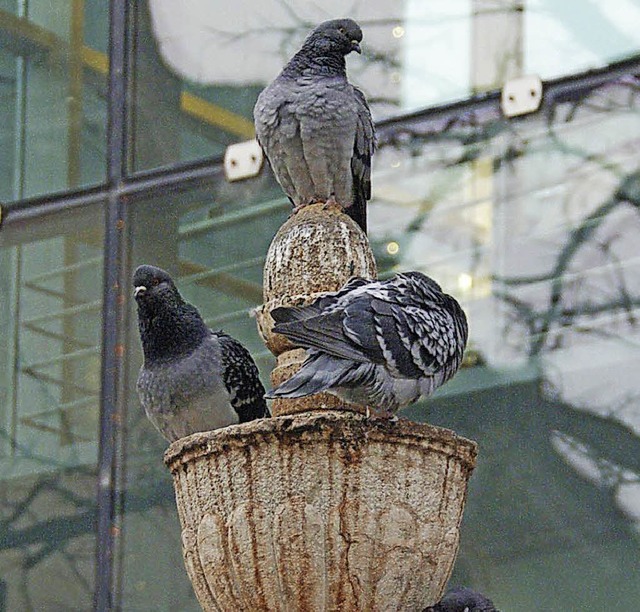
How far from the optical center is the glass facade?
8102 mm

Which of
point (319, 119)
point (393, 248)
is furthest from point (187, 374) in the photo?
point (393, 248)

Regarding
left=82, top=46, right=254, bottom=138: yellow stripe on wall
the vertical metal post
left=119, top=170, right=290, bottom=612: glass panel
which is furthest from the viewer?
left=82, top=46, right=254, bottom=138: yellow stripe on wall

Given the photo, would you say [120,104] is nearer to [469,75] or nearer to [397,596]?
[469,75]

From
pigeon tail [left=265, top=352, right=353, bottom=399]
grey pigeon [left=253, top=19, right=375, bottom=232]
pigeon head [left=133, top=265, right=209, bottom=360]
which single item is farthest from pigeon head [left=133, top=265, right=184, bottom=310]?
pigeon tail [left=265, top=352, right=353, bottom=399]

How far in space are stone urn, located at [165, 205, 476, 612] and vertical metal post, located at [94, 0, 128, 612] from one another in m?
4.62

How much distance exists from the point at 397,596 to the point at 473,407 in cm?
388

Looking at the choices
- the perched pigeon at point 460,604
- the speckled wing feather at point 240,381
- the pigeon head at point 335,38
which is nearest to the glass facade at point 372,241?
the speckled wing feather at point 240,381

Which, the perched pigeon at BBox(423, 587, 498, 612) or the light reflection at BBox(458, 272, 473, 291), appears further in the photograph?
the light reflection at BBox(458, 272, 473, 291)

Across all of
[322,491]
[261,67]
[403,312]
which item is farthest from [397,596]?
[261,67]

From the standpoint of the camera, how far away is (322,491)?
4.50m

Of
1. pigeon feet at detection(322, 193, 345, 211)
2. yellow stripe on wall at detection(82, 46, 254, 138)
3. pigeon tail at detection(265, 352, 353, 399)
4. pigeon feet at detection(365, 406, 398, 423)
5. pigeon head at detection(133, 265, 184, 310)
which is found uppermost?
yellow stripe on wall at detection(82, 46, 254, 138)

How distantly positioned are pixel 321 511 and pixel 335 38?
1933mm

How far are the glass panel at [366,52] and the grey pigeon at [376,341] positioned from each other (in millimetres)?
4249

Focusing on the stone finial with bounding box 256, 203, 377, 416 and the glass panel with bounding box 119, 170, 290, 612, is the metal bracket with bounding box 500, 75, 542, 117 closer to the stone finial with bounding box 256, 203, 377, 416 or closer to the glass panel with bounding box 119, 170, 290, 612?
the glass panel with bounding box 119, 170, 290, 612
